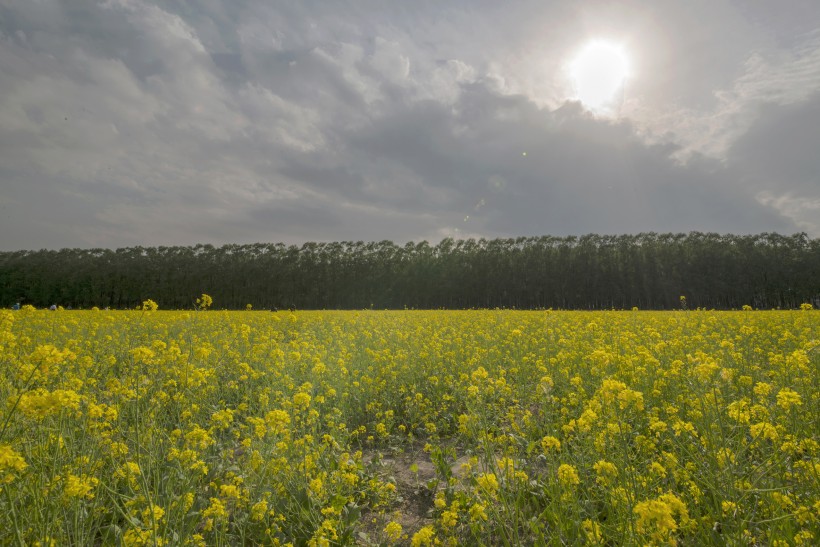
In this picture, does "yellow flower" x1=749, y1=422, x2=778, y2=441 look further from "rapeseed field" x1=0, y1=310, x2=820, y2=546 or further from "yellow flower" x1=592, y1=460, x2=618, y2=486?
"yellow flower" x1=592, y1=460, x2=618, y2=486

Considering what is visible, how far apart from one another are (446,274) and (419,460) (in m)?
67.9

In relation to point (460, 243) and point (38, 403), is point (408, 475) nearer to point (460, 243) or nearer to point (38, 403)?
point (38, 403)

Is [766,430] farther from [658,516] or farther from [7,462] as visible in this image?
[7,462]

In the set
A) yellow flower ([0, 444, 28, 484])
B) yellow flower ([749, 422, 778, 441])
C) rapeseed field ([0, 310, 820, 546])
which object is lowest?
rapeseed field ([0, 310, 820, 546])

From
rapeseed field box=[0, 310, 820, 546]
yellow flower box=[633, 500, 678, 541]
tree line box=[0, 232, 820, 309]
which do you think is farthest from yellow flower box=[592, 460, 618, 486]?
tree line box=[0, 232, 820, 309]

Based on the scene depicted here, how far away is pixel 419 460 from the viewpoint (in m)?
5.50

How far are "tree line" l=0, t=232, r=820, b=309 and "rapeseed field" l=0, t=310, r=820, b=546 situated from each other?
58329 millimetres

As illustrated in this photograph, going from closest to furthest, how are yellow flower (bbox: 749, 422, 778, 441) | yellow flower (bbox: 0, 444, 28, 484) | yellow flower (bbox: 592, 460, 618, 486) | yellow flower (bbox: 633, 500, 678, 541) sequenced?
1. yellow flower (bbox: 633, 500, 678, 541)
2. yellow flower (bbox: 0, 444, 28, 484)
3. yellow flower (bbox: 592, 460, 618, 486)
4. yellow flower (bbox: 749, 422, 778, 441)

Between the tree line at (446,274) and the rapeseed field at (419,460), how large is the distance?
58329 mm

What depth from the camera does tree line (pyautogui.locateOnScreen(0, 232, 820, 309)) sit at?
63906 mm

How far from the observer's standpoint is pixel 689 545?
2.60 metres

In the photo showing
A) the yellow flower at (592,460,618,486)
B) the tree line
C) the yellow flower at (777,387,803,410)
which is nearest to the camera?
the yellow flower at (592,460,618,486)

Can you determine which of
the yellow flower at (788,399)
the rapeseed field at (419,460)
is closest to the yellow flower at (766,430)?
the rapeseed field at (419,460)

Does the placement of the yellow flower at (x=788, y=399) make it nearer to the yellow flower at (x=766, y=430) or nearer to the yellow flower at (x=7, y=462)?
the yellow flower at (x=766, y=430)
